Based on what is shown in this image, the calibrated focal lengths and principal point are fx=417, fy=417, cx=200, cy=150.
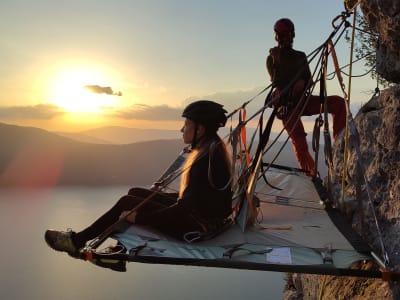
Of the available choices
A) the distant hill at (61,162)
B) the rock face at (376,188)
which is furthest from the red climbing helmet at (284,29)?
the distant hill at (61,162)

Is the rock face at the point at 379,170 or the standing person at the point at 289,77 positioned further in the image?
the standing person at the point at 289,77

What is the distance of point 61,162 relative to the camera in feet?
317

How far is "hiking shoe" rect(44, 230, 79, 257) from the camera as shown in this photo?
3.16 m

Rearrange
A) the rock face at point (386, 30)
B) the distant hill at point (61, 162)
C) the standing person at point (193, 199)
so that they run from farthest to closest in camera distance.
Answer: the distant hill at point (61, 162), the rock face at point (386, 30), the standing person at point (193, 199)

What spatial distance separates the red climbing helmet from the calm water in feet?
105

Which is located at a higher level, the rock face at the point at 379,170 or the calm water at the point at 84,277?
the rock face at the point at 379,170

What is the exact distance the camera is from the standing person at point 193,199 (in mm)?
3299

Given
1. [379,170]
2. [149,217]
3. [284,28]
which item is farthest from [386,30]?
[149,217]

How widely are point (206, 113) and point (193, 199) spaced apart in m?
0.72

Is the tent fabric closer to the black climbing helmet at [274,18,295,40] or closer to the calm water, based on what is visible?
the black climbing helmet at [274,18,295,40]

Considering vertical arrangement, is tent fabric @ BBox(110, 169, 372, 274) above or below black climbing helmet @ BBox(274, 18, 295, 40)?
below

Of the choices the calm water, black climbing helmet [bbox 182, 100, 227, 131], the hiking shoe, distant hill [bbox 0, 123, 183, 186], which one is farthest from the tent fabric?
distant hill [bbox 0, 123, 183, 186]

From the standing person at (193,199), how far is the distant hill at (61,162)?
9362 centimetres

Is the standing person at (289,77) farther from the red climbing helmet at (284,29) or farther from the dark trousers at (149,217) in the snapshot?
the dark trousers at (149,217)
